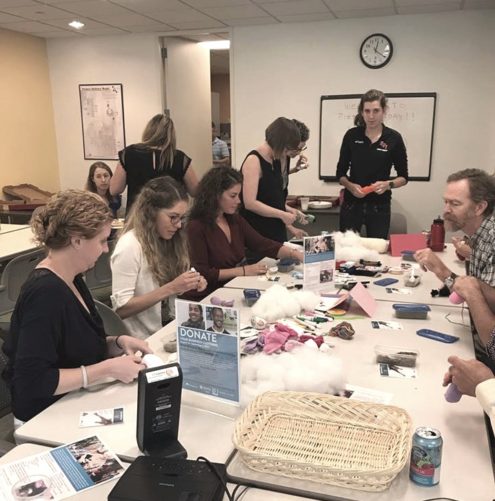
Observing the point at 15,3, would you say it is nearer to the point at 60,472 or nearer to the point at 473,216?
the point at 473,216

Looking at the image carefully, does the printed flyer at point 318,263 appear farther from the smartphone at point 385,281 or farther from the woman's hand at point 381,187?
the woman's hand at point 381,187

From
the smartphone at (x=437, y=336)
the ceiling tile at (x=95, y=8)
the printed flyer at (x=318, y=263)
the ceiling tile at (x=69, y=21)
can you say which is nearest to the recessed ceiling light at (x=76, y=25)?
the ceiling tile at (x=69, y=21)

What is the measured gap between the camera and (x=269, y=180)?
10.5 ft

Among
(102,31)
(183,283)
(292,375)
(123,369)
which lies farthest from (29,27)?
(292,375)

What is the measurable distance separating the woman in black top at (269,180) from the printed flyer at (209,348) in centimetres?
180

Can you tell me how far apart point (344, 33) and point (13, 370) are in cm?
445

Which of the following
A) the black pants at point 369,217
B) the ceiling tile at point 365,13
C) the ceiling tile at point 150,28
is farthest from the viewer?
the ceiling tile at point 150,28

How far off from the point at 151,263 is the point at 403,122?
3.55 m

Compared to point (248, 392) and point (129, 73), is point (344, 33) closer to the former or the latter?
point (129, 73)

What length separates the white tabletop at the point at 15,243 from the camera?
332cm

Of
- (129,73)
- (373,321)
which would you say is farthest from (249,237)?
(129,73)

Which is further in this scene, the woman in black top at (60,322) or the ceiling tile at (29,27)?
the ceiling tile at (29,27)

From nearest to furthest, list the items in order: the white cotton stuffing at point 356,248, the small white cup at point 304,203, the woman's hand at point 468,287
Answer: the woman's hand at point 468,287, the white cotton stuffing at point 356,248, the small white cup at point 304,203

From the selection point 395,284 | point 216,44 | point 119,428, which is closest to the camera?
point 119,428
